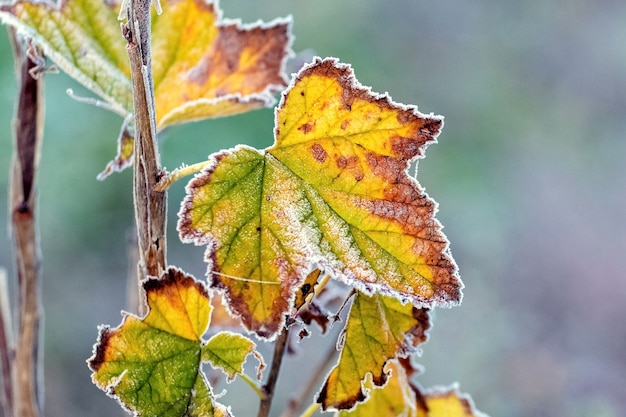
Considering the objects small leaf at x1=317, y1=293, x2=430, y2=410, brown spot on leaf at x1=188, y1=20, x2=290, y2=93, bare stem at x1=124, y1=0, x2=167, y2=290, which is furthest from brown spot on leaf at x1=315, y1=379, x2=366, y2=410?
brown spot on leaf at x1=188, y1=20, x2=290, y2=93

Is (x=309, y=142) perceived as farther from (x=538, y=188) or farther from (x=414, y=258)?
(x=538, y=188)

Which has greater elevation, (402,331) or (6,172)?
(6,172)

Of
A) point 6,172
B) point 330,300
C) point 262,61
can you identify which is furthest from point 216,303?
point 6,172

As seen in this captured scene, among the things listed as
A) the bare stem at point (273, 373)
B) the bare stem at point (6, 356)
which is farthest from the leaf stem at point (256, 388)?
the bare stem at point (6, 356)

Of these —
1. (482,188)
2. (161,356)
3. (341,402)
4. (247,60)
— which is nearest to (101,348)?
(161,356)

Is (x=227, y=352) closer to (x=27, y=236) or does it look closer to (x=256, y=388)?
(x=256, y=388)

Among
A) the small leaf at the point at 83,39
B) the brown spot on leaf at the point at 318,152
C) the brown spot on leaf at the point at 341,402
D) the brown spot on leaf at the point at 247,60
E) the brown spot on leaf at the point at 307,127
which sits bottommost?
the brown spot on leaf at the point at 341,402

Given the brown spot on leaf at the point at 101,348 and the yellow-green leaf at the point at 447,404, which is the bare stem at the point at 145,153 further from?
the yellow-green leaf at the point at 447,404
